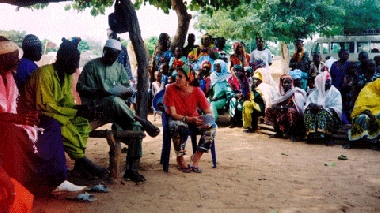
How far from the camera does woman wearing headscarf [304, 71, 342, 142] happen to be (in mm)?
7961

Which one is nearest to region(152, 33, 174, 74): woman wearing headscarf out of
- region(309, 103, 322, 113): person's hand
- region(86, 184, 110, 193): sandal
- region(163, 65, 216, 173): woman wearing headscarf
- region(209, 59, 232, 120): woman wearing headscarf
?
region(209, 59, 232, 120): woman wearing headscarf

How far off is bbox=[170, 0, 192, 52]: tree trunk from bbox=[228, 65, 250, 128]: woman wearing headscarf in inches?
146

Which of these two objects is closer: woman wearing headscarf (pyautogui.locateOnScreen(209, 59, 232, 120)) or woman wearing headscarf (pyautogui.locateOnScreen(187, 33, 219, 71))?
woman wearing headscarf (pyautogui.locateOnScreen(209, 59, 232, 120))

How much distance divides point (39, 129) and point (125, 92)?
134 centimetres

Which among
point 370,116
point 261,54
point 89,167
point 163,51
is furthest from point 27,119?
point 261,54

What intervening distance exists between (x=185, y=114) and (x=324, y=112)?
354 centimetres

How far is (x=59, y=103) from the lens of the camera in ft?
15.6

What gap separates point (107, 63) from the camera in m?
5.23

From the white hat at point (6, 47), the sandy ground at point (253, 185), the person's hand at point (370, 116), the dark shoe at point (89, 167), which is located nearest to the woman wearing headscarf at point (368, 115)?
the person's hand at point (370, 116)

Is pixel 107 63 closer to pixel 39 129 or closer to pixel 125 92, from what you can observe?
pixel 125 92

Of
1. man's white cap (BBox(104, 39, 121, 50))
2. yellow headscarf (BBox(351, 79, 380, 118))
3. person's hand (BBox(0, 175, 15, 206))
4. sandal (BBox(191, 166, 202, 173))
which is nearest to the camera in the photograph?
person's hand (BBox(0, 175, 15, 206))

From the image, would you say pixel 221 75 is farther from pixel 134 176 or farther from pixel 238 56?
pixel 134 176

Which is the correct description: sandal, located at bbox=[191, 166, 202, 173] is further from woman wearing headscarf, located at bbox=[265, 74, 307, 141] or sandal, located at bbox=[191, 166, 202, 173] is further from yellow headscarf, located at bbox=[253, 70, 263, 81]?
yellow headscarf, located at bbox=[253, 70, 263, 81]

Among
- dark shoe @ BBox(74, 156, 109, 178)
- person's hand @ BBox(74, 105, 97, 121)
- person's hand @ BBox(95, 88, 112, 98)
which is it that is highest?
person's hand @ BBox(95, 88, 112, 98)
